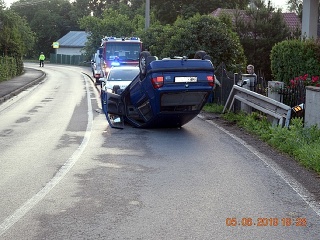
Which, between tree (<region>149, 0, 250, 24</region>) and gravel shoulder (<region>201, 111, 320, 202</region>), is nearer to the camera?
gravel shoulder (<region>201, 111, 320, 202</region>)

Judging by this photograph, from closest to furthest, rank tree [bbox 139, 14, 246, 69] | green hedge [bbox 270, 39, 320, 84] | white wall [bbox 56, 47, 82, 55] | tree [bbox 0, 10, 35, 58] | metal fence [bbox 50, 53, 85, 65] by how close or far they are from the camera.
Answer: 1. green hedge [bbox 270, 39, 320, 84]
2. tree [bbox 139, 14, 246, 69]
3. tree [bbox 0, 10, 35, 58]
4. metal fence [bbox 50, 53, 85, 65]
5. white wall [bbox 56, 47, 82, 55]

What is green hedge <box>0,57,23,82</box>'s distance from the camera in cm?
4292

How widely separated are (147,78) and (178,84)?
760 millimetres

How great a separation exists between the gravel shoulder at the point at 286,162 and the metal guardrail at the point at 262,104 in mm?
697

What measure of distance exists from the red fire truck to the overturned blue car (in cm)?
1838

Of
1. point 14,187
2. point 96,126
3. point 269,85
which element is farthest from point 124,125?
point 14,187

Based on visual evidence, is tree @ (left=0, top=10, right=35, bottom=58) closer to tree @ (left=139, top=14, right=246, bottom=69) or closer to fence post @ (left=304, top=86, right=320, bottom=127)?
tree @ (left=139, top=14, right=246, bottom=69)

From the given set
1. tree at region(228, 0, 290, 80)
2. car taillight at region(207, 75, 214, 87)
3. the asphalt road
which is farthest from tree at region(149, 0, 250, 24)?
the asphalt road

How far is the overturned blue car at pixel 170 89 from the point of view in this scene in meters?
15.1

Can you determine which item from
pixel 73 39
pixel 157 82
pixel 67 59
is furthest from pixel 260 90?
pixel 73 39

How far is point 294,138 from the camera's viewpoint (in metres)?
12.9

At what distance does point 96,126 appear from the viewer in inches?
680

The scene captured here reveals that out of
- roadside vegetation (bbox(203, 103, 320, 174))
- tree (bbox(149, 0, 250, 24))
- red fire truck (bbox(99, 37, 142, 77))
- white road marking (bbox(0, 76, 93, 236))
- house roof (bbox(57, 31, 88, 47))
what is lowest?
white road marking (bbox(0, 76, 93, 236))

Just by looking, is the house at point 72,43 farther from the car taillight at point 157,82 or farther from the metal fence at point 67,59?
the car taillight at point 157,82
